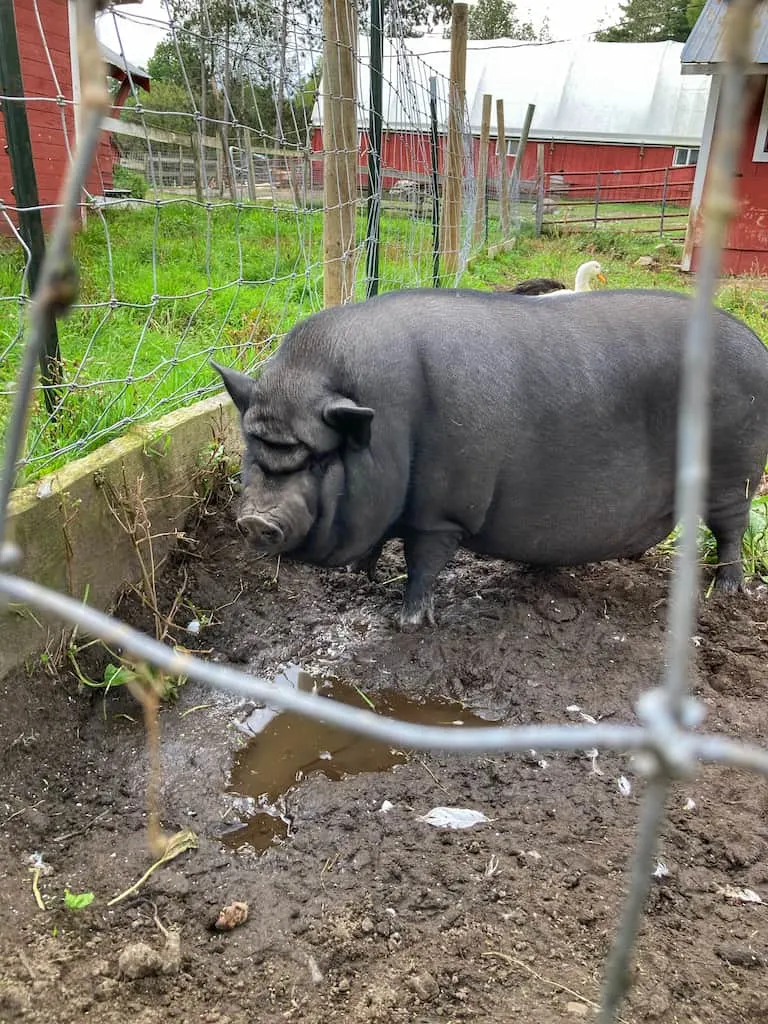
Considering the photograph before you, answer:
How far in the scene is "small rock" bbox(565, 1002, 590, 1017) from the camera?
5.48 ft

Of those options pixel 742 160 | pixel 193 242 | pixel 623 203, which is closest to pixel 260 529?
pixel 193 242

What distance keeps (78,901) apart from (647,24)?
56.9 metres

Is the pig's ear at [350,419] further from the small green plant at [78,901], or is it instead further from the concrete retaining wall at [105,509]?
the small green plant at [78,901]

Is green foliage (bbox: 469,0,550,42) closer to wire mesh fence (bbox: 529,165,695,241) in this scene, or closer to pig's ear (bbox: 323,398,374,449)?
wire mesh fence (bbox: 529,165,695,241)

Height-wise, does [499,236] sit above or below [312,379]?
below

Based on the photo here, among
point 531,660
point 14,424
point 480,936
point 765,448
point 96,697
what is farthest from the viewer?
point 765,448

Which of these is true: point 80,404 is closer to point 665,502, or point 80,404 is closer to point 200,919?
point 200,919

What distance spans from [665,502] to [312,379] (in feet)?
4.97

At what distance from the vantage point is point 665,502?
3.27 m

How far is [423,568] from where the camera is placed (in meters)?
3.11

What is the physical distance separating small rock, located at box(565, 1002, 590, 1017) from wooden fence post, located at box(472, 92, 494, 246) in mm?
10865

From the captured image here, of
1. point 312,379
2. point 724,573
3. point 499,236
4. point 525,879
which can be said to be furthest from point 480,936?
point 499,236

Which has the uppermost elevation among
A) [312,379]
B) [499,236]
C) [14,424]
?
[14,424]

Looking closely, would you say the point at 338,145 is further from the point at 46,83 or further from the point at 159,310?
the point at 46,83
